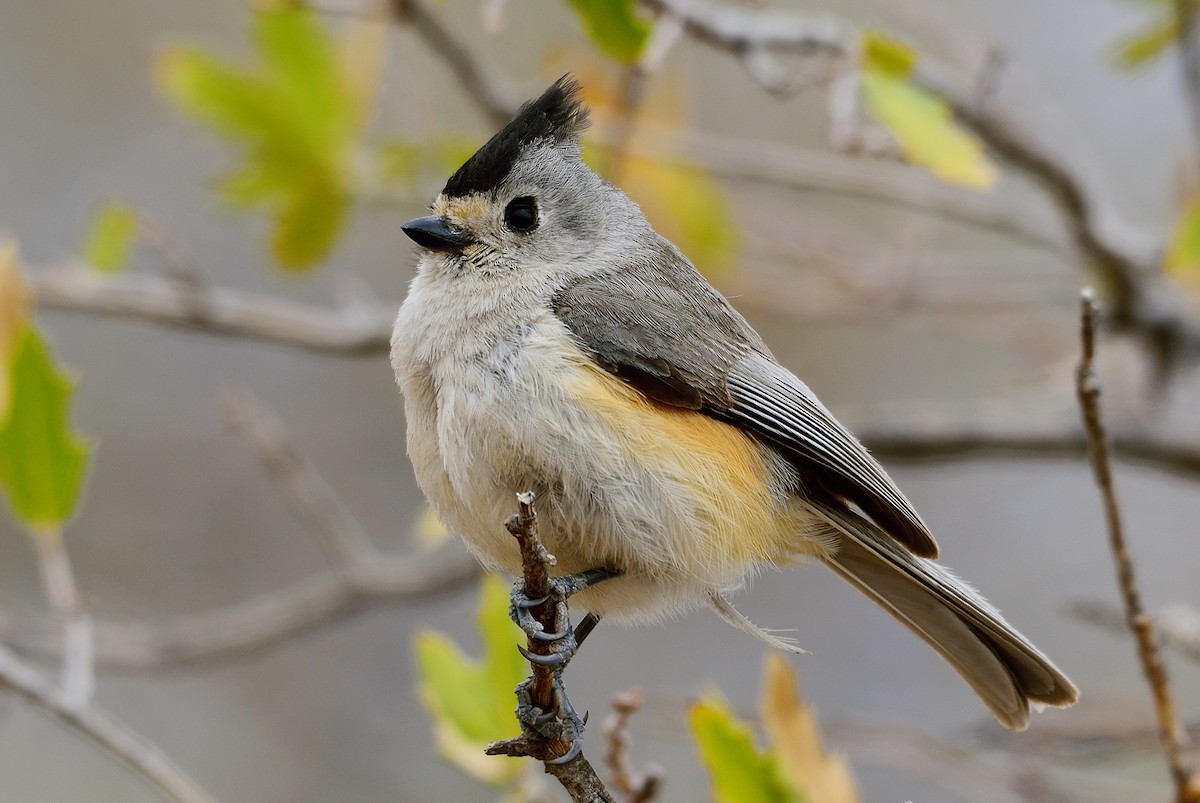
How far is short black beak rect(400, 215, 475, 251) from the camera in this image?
2.13m

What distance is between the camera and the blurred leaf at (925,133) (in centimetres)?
207

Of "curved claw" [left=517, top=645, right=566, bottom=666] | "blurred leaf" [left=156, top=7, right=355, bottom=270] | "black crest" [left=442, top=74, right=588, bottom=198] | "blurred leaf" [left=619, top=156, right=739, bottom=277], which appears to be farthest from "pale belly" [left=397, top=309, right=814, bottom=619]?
"blurred leaf" [left=619, top=156, right=739, bottom=277]

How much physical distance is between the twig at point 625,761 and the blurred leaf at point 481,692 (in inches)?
13.9

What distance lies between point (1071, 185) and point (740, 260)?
1.14 metres

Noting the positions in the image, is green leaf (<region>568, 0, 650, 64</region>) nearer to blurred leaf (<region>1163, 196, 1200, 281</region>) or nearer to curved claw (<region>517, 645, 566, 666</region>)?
curved claw (<region>517, 645, 566, 666</region>)

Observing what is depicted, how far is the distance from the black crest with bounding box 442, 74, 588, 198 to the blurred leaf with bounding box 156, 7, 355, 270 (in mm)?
994

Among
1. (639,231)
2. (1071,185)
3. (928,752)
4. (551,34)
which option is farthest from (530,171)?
(551,34)

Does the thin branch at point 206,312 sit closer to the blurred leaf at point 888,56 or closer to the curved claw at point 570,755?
the blurred leaf at point 888,56

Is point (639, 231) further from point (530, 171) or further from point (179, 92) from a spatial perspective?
point (179, 92)

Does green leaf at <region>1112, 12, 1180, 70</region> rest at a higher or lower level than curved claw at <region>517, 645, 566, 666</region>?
higher

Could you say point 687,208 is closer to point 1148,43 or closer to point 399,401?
point 1148,43

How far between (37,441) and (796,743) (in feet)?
4.43

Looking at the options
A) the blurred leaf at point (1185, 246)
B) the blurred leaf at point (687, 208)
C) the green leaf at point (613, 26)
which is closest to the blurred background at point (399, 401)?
the blurred leaf at point (687, 208)

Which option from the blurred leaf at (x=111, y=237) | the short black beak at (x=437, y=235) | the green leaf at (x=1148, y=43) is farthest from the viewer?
the green leaf at (x=1148, y=43)
